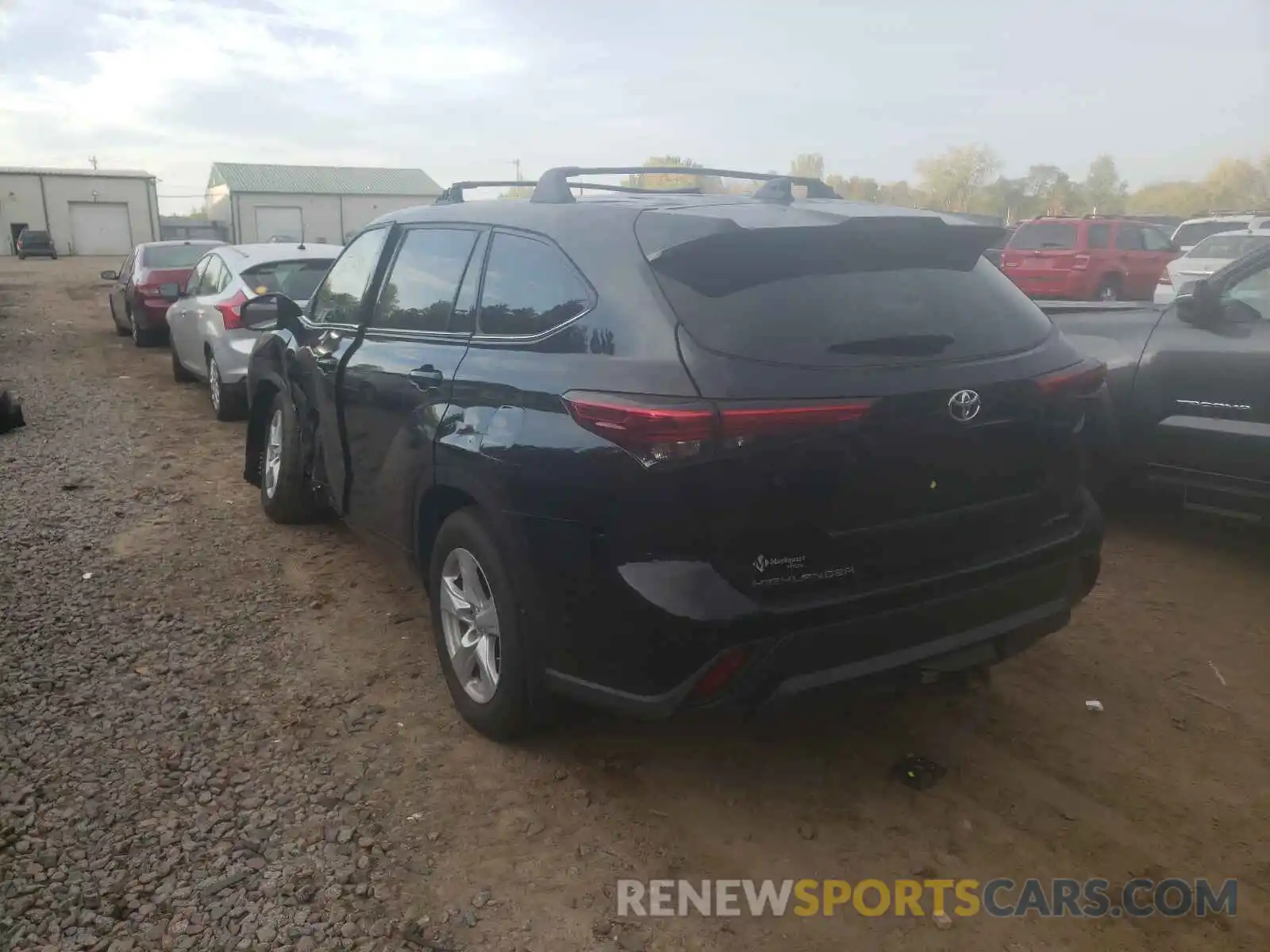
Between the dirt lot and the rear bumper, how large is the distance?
0.38 metres

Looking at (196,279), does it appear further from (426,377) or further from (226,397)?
(426,377)

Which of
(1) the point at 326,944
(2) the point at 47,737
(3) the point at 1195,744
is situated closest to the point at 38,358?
(2) the point at 47,737

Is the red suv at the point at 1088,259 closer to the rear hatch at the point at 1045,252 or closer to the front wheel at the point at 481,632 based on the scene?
the rear hatch at the point at 1045,252

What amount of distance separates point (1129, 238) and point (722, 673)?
57.3 feet

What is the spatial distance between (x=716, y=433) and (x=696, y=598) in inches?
16.9

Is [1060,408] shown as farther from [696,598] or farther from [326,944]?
[326,944]

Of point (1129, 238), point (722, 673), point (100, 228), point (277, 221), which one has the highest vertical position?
point (277, 221)

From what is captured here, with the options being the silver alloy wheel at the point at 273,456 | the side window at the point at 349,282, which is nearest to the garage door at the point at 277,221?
the silver alloy wheel at the point at 273,456

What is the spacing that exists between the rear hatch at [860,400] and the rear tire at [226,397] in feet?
22.1

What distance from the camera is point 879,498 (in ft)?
8.66

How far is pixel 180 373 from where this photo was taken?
426 inches

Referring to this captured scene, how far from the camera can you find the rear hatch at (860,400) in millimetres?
2504

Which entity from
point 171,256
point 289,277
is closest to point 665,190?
point 289,277

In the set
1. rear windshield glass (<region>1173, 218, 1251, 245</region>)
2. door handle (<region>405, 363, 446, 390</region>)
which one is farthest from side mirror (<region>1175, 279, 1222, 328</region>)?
rear windshield glass (<region>1173, 218, 1251, 245</region>)
